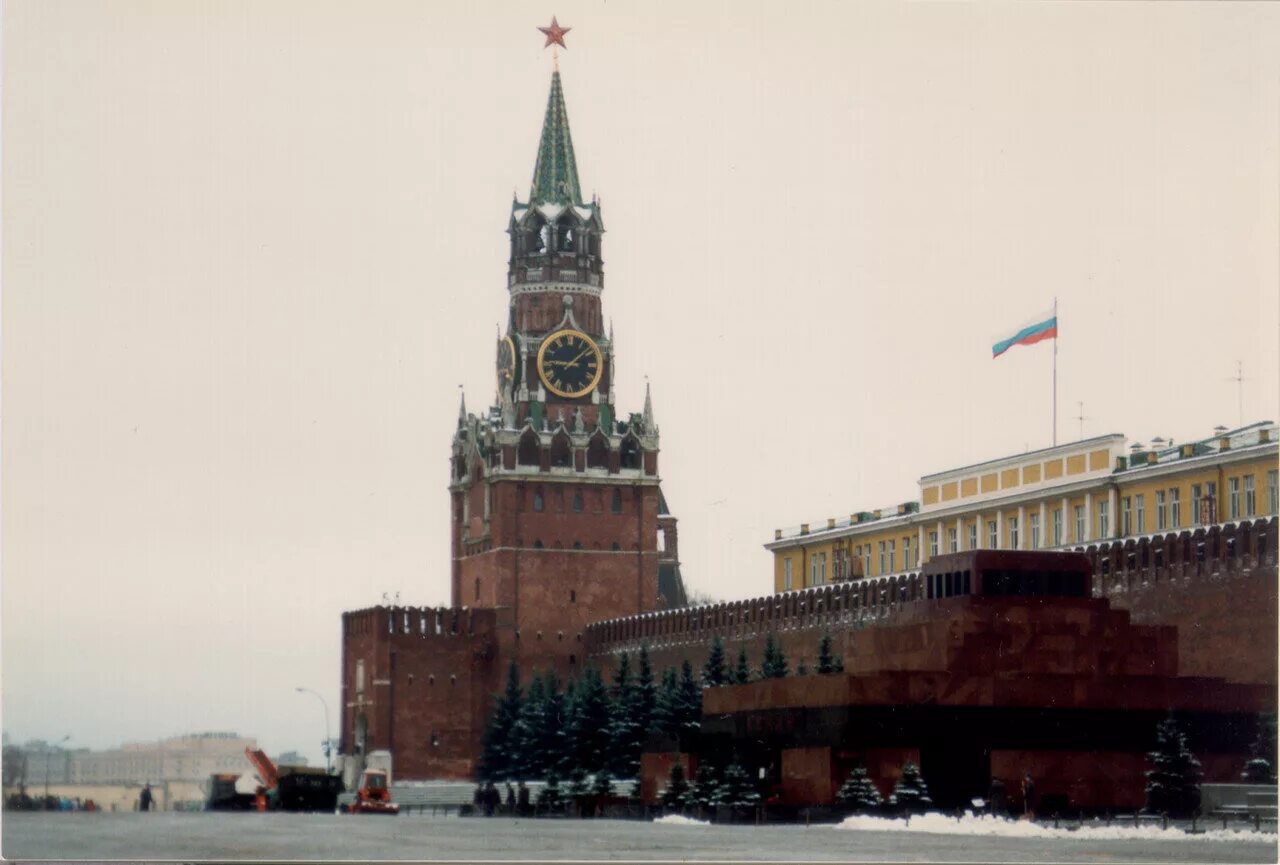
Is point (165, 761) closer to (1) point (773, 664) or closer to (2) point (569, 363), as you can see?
(2) point (569, 363)

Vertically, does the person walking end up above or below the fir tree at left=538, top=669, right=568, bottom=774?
below

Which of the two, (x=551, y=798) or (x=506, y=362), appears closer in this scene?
(x=551, y=798)

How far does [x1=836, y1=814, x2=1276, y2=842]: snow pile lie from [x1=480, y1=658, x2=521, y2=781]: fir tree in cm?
3820

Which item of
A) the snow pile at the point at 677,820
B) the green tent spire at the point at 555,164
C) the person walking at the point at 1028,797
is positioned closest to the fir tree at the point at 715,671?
the snow pile at the point at 677,820

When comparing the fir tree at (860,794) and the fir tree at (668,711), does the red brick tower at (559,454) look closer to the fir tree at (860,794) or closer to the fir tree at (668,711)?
the fir tree at (668,711)

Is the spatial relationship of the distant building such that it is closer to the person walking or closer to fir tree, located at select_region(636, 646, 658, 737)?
fir tree, located at select_region(636, 646, 658, 737)

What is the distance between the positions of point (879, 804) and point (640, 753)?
21.0 meters

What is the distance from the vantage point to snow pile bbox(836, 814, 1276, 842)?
5762 centimetres

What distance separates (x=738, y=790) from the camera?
69438mm

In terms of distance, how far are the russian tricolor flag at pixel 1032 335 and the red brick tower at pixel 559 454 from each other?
32452 mm

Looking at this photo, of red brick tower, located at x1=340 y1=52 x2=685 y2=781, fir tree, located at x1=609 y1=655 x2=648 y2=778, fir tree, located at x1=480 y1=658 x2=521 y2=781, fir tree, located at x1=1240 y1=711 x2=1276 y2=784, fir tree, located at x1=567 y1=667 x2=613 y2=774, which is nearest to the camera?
fir tree, located at x1=1240 y1=711 x2=1276 y2=784

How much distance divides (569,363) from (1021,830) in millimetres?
59237

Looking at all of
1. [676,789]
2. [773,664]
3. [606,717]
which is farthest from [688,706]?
[676,789]

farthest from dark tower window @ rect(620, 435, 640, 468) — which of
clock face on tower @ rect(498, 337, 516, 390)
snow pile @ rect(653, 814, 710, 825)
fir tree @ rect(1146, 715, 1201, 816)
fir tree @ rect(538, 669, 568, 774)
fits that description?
fir tree @ rect(1146, 715, 1201, 816)
